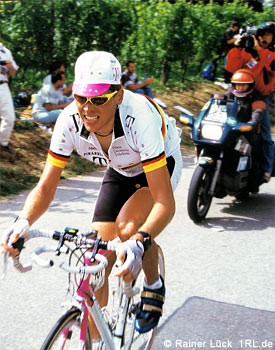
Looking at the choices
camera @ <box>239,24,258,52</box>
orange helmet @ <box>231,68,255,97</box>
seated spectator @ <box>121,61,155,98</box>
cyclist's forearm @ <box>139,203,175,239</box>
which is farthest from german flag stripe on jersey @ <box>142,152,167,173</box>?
seated spectator @ <box>121,61,155,98</box>

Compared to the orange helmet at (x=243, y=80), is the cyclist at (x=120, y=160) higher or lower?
higher

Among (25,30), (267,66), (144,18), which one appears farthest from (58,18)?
(267,66)

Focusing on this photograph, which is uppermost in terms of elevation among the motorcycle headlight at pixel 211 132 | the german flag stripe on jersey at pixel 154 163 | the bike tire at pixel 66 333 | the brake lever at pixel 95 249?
the german flag stripe on jersey at pixel 154 163

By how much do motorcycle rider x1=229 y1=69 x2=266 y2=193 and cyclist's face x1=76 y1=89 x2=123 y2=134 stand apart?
13.8 feet

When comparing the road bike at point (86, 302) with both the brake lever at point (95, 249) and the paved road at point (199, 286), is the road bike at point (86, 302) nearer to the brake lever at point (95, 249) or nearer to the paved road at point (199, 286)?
the brake lever at point (95, 249)

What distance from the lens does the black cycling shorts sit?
11.9 ft

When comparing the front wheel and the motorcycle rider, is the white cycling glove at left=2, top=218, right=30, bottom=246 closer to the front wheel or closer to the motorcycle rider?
the front wheel

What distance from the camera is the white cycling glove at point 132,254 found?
246 centimetres

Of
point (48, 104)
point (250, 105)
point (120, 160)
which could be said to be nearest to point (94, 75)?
A: point (120, 160)

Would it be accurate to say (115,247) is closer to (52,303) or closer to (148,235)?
(148,235)

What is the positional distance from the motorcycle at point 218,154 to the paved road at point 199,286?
0.32 metres

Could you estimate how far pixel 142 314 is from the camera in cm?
335

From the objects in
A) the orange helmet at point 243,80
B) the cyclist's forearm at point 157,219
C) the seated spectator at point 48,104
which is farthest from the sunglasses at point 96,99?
the seated spectator at point 48,104

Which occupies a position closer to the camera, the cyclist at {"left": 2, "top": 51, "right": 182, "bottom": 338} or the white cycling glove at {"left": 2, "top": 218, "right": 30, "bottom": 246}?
the white cycling glove at {"left": 2, "top": 218, "right": 30, "bottom": 246}
